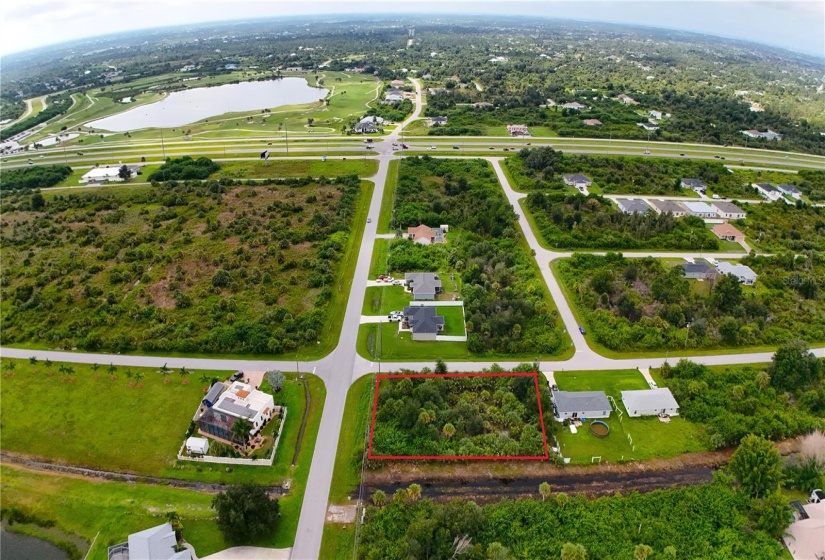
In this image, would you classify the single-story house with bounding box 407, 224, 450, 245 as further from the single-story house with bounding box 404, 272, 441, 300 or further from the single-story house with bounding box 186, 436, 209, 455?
the single-story house with bounding box 186, 436, 209, 455

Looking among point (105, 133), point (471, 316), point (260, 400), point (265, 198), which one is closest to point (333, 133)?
point (265, 198)

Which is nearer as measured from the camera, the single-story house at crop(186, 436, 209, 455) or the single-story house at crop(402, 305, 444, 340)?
the single-story house at crop(186, 436, 209, 455)

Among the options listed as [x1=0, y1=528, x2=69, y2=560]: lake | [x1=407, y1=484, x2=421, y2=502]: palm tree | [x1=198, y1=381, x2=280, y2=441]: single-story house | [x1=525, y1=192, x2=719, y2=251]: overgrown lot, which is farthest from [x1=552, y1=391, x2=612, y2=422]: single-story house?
[x1=0, y1=528, x2=69, y2=560]: lake

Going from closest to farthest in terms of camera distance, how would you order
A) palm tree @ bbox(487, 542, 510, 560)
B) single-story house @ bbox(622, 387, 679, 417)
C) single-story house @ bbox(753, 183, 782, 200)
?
palm tree @ bbox(487, 542, 510, 560), single-story house @ bbox(622, 387, 679, 417), single-story house @ bbox(753, 183, 782, 200)

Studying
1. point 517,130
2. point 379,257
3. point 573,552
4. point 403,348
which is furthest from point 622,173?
point 573,552

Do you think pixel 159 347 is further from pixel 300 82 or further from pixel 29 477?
pixel 300 82

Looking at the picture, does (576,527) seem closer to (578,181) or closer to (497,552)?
(497,552)

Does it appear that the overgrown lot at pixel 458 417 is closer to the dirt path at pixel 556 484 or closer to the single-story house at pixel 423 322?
the dirt path at pixel 556 484
